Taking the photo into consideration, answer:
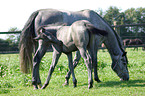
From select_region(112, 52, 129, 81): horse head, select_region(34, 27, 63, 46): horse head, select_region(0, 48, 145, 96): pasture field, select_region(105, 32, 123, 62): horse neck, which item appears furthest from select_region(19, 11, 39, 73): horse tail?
select_region(112, 52, 129, 81): horse head

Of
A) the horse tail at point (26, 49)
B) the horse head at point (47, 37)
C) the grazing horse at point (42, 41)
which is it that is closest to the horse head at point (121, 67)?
the grazing horse at point (42, 41)

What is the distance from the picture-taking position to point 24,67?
5531mm

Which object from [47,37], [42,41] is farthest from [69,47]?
[42,41]

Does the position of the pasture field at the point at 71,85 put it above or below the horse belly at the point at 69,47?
below

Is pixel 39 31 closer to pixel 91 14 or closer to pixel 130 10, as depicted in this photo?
pixel 91 14

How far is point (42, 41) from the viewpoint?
17.4ft

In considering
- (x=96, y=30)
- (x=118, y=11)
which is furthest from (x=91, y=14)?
(x=118, y=11)

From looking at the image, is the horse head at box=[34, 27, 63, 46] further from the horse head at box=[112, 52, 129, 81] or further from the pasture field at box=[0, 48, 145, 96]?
the horse head at box=[112, 52, 129, 81]

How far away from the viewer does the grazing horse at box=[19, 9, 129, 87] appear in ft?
17.5

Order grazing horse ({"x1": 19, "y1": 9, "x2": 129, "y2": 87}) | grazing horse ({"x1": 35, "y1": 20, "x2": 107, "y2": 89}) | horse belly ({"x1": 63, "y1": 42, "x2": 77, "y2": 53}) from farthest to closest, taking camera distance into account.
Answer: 1. grazing horse ({"x1": 19, "y1": 9, "x2": 129, "y2": 87})
2. horse belly ({"x1": 63, "y1": 42, "x2": 77, "y2": 53})
3. grazing horse ({"x1": 35, "y1": 20, "x2": 107, "y2": 89})

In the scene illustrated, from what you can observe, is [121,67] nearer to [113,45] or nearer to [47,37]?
[113,45]

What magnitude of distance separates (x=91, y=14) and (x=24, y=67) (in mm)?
2721

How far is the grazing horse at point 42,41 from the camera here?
211 inches

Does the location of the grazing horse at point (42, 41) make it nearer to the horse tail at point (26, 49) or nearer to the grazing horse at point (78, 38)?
the horse tail at point (26, 49)
